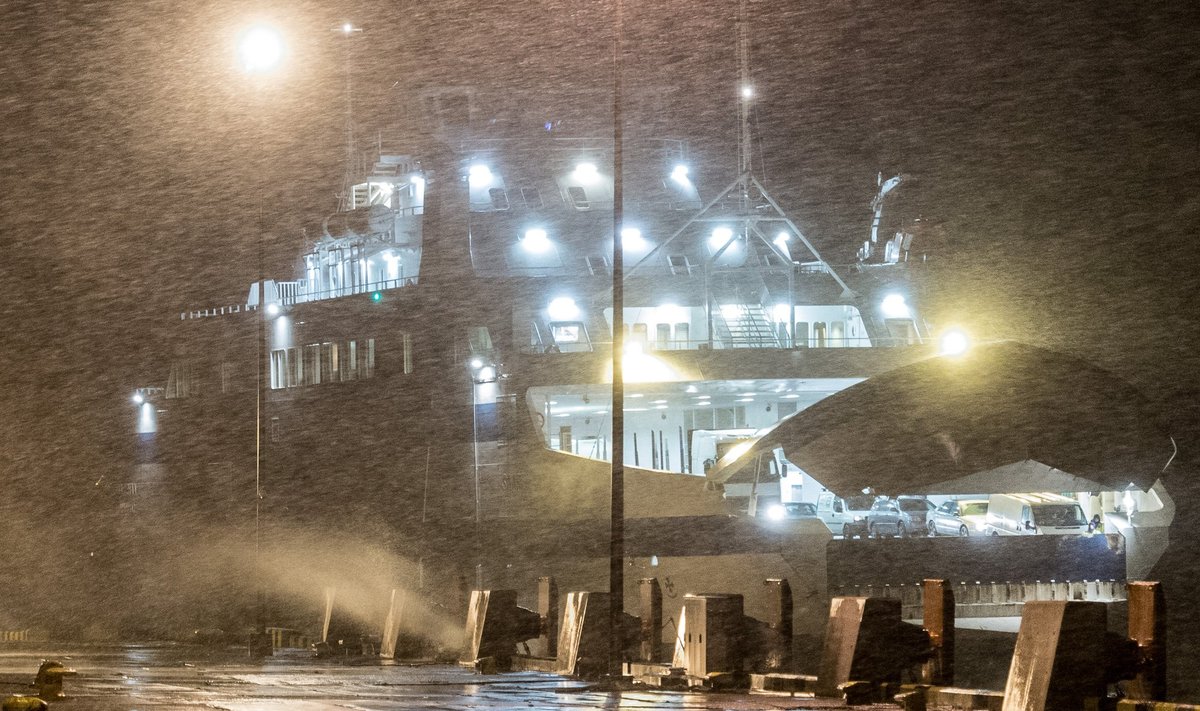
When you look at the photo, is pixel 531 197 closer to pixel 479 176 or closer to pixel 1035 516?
pixel 479 176

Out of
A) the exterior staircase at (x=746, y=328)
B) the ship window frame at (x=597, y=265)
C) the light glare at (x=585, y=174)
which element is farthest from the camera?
the light glare at (x=585, y=174)

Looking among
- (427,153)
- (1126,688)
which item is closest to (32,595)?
(427,153)

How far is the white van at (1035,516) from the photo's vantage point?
27281 millimetres

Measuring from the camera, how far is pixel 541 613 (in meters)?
16.9

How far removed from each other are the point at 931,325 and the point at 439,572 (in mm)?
14124

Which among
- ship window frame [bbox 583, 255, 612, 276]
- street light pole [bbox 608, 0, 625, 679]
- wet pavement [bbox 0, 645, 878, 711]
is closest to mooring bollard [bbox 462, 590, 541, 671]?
wet pavement [bbox 0, 645, 878, 711]

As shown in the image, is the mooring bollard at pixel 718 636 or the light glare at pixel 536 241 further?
the light glare at pixel 536 241

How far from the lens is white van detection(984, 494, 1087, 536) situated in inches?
1074

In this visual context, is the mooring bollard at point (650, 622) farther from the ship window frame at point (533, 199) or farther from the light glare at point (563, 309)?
the ship window frame at point (533, 199)

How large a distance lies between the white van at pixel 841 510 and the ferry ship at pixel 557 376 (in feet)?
2.21

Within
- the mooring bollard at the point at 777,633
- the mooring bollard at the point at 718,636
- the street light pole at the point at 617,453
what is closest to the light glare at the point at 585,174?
the street light pole at the point at 617,453

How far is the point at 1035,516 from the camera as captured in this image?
2759 centimetres

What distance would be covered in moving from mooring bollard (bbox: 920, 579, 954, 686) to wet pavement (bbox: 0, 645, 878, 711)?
2.62ft

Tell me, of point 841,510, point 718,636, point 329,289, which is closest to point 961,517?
point 841,510
